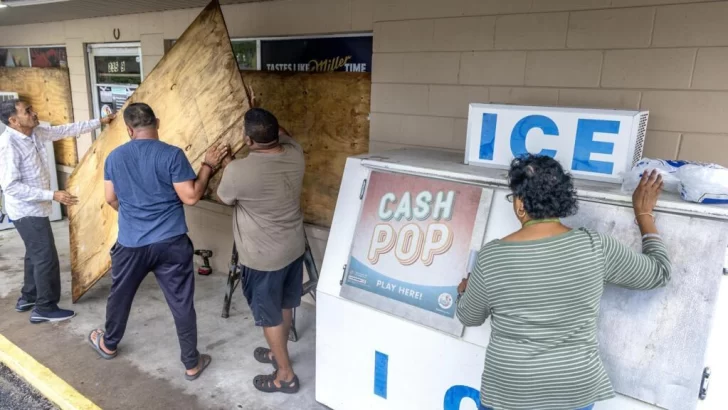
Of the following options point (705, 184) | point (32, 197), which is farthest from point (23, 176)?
point (705, 184)

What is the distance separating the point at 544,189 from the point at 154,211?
2.35 meters

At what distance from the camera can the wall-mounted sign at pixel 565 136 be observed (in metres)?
2.21

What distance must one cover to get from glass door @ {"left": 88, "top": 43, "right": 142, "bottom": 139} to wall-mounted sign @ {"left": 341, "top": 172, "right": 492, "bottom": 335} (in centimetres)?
434

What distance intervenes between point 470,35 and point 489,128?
91 cm

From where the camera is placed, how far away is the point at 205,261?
202 inches

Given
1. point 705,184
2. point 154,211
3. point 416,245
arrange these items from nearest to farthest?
point 705,184 < point 416,245 < point 154,211

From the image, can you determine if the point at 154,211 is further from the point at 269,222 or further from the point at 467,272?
the point at 467,272

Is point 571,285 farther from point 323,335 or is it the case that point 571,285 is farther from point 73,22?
point 73,22

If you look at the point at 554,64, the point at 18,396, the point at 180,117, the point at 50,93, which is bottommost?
the point at 18,396

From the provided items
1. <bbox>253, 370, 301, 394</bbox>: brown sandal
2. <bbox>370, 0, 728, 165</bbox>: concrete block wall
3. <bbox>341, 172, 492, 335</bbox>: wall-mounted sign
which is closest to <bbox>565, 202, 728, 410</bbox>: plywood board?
<bbox>341, 172, 492, 335</bbox>: wall-mounted sign

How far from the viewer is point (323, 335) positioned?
2818mm

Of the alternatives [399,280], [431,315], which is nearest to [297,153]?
[399,280]

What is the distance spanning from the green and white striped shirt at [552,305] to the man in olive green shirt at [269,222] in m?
1.42

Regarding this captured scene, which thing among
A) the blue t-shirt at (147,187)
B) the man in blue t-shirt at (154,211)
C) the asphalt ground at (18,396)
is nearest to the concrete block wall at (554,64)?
the man in blue t-shirt at (154,211)
